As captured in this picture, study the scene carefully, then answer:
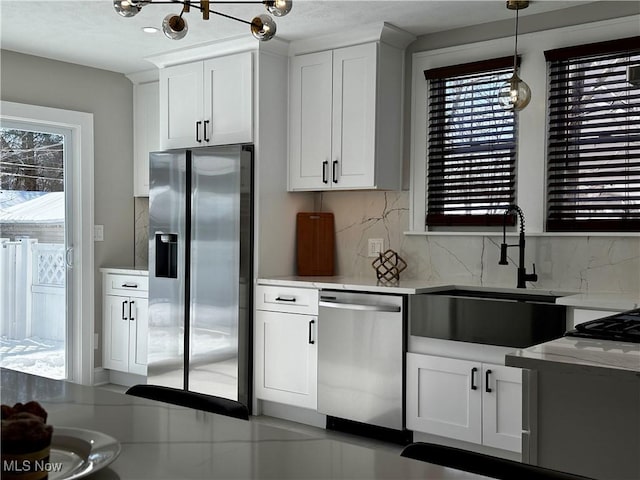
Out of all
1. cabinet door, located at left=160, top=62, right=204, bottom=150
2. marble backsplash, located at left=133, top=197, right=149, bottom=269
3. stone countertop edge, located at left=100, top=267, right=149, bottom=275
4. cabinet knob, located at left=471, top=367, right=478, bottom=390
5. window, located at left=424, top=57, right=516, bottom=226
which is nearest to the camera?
cabinet knob, located at left=471, top=367, right=478, bottom=390

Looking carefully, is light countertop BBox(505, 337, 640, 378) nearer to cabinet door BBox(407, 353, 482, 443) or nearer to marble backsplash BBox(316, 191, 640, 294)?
cabinet door BBox(407, 353, 482, 443)

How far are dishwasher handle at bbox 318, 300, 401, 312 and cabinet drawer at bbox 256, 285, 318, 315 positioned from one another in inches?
3.5

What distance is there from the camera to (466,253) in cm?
436

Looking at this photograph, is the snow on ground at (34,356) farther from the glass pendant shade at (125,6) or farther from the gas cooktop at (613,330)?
the gas cooktop at (613,330)

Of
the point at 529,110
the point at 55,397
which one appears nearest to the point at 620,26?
the point at 529,110

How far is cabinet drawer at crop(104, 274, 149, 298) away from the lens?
5.29 m

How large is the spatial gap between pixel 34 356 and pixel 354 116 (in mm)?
3039

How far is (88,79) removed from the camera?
5543 mm

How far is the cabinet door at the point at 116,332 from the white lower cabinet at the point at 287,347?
1389 mm

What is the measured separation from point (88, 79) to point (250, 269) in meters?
2.21

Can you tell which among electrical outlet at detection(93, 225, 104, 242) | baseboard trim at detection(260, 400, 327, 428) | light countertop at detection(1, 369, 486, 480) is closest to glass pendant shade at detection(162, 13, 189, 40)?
light countertop at detection(1, 369, 486, 480)

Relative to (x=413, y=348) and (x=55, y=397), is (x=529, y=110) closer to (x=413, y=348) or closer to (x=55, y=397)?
(x=413, y=348)

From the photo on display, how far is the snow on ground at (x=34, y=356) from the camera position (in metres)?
5.18

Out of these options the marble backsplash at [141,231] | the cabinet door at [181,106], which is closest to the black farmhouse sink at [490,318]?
the cabinet door at [181,106]
